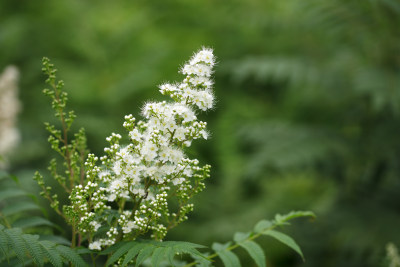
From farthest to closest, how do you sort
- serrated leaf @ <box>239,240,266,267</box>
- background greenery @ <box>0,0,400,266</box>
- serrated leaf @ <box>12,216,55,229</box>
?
background greenery @ <box>0,0,400,266</box>
serrated leaf @ <box>12,216,55,229</box>
serrated leaf @ <box>239,240,266,267</box>

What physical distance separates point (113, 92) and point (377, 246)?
4.44m

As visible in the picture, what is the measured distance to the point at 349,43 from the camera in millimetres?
4180

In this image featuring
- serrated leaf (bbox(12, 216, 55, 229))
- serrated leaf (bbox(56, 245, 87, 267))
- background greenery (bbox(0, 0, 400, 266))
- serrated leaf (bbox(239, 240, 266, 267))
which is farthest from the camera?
background greenery (bbox(0, 0, 400, 266))

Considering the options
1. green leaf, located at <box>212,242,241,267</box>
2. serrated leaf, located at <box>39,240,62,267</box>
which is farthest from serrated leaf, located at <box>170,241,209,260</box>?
serrated leaf, located at <box>39,240,62,267</box>

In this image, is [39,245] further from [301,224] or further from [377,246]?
[301,224]

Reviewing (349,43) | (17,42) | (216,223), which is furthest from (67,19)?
(349,43)

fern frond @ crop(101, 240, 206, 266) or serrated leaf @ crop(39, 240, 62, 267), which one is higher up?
fern frond @ crop(101, 240, 206, 266)

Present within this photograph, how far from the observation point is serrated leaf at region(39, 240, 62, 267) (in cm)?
149

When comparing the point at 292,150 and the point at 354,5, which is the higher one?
the point at 354,5

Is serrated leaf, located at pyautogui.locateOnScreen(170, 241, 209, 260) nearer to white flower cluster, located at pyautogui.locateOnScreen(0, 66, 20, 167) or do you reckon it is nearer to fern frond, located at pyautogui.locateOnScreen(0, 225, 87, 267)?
fern frond, located at pyautogui.locateOnScreen(0, 225, 87, 267)

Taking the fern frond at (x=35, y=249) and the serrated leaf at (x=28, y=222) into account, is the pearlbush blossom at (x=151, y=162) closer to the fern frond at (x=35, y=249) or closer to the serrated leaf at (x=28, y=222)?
the fern frond at (x=35, y=249)

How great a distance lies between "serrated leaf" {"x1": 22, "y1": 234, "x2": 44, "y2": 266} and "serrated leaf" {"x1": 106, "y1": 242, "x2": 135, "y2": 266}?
240mm

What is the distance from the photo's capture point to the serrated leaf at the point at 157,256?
1.43m

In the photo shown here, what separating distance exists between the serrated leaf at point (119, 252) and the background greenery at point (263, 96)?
3.22ft
